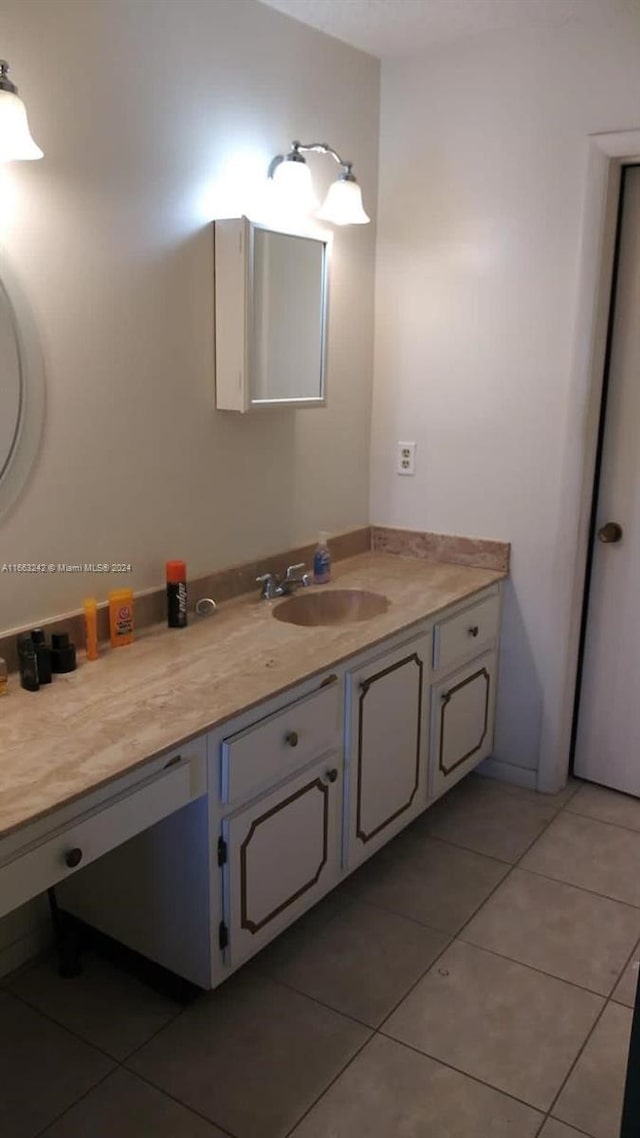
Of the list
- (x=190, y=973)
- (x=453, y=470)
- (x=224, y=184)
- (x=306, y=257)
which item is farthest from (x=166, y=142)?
(x=190, y=973)

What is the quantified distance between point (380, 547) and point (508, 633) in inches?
21.9

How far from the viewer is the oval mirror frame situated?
1818mm

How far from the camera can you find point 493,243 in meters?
2.74

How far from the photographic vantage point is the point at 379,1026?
193 centimetres

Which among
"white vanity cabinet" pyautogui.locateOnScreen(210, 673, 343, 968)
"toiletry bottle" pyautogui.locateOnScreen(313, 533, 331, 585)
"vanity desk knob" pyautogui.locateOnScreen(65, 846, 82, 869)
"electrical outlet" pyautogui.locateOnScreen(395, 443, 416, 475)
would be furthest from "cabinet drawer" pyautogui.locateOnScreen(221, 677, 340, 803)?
"electrical outlet" pyautogui.locateOnScreen(395, 443, 416, 475)

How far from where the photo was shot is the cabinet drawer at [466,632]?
2564 millimetres

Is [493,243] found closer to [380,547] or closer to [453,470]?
[453,470]

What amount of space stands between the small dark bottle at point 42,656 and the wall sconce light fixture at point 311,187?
1.37m

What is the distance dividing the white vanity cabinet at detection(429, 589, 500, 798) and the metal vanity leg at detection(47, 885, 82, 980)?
1.11 metres

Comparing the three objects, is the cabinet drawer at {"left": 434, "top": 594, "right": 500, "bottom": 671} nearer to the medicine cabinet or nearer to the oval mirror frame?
the medicine cabinet

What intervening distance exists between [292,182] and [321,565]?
3.64ft

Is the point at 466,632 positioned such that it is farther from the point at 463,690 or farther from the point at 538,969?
the point at 538,969

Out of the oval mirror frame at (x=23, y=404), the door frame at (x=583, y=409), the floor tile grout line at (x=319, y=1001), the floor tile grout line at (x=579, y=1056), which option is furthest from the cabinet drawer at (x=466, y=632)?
the oval mirror frame at (x=23, y=404)

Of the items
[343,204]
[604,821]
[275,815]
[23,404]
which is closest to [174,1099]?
[275,815]
